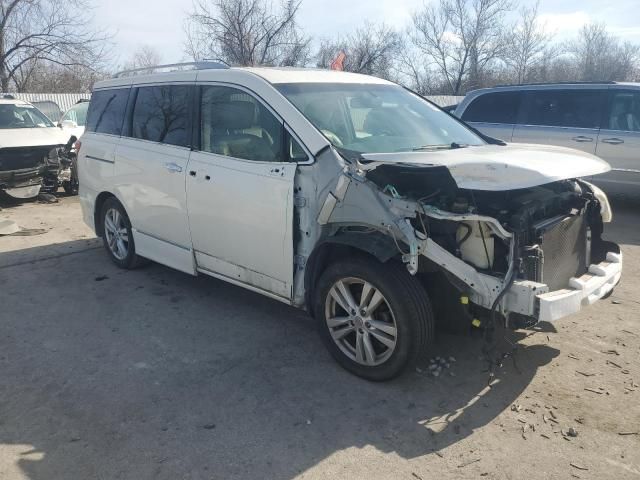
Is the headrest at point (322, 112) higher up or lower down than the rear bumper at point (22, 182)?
higher up

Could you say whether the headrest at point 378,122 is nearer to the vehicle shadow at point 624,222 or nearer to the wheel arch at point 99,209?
the wheel arch at point 99,209

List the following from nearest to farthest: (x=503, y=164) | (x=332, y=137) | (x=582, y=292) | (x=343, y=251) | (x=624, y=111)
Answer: (x=503, y=164), (x=582, y=292), (x=343, y=251), (x=332, y=137), (x=624, y=111)

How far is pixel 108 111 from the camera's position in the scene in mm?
5828

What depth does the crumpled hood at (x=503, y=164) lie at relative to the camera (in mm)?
2949

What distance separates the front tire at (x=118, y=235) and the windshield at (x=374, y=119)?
8.62 feet

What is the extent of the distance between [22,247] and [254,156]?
453 cm

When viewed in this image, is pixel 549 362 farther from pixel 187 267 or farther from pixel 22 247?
pixel 22 247

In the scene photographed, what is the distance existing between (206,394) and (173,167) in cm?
211

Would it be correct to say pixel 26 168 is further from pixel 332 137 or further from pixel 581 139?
pixel 581 139

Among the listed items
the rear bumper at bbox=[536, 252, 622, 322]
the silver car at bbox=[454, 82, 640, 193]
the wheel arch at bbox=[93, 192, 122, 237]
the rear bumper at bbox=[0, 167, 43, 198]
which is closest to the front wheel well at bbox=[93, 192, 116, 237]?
the wheel arch at bbox=[93, 192, 122, 237]

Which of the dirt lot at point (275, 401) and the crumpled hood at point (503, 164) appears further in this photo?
the crumpled hood at point (503, 164)

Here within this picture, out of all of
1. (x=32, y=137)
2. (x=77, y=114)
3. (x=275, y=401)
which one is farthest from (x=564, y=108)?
(x=77, y=114)

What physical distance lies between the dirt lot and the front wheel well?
4.48 feet

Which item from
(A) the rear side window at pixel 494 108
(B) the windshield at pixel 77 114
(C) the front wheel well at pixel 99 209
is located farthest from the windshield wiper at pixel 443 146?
(B) the windshield at pixel 77 114
